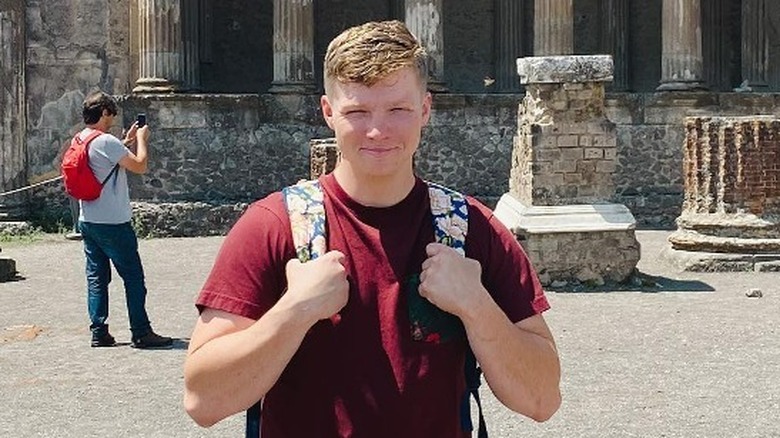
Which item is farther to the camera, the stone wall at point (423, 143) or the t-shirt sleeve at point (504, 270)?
the stone wall at point (423, 143)

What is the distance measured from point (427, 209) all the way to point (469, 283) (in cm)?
20

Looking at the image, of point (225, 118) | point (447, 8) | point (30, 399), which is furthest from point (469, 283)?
point (447, 8)

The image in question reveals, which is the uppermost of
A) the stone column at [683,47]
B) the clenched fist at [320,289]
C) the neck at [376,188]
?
the stone column at [683,47]

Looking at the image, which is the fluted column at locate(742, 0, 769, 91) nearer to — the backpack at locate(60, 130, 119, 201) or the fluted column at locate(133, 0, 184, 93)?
the fluted column at locate(133, 0, 184, 93)

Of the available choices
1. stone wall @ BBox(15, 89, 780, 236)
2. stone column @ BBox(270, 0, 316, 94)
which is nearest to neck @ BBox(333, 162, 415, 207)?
stone wall @ BBox(15, 89, 780, 236)

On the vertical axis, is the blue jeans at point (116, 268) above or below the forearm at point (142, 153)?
below

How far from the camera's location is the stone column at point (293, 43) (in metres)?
16.9

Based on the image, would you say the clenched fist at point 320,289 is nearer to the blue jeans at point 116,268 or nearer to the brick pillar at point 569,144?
the blue jeans at point 116,268

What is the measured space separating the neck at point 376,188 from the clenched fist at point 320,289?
0.16 m

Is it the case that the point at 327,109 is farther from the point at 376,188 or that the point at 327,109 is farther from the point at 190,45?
the point at 190,45

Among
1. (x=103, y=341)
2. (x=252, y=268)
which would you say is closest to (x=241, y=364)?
(x=252, y=268)

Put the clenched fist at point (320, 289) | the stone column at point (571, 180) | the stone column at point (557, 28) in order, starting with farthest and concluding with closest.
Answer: the stone column at point (557, 28) → the stone column at point (571, 180) → the clenched fist at point (320, 289)

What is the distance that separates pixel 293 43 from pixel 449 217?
15.3m

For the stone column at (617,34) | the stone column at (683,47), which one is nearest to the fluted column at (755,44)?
the stone column at (617,34)
